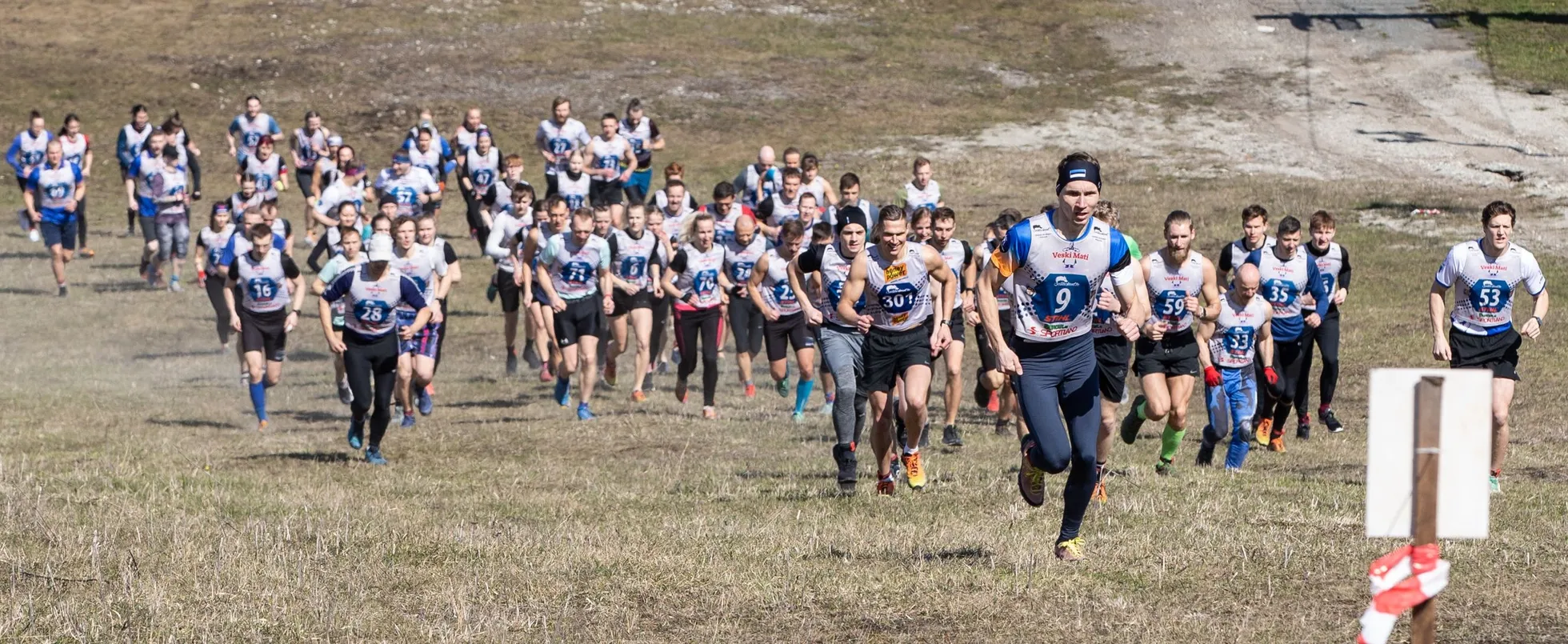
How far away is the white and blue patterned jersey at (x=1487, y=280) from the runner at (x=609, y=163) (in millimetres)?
13873

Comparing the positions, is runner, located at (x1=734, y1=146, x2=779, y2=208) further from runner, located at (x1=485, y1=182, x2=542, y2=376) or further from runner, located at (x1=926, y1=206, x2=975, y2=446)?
runner, located at (x1=926, y1=206, x2=975, y2=446)

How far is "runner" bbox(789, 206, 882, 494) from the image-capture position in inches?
455

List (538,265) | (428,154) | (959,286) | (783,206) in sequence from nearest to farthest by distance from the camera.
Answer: (959,286) < (538,265) < (783,206) < (428,154)

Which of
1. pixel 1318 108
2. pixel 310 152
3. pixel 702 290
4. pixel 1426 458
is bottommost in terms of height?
pixel 1318 108

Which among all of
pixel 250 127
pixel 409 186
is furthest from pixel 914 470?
pixel 250 127

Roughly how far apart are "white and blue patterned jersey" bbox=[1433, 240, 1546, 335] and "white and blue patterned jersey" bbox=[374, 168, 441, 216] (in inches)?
A: 546

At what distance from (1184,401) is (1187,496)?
1.42 metres

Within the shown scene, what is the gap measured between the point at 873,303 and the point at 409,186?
40.7ft

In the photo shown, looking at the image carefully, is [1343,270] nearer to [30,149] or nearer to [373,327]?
[373,327]

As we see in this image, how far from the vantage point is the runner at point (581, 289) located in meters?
16.3

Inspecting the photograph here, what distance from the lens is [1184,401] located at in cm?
1233

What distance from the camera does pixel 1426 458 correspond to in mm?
5203

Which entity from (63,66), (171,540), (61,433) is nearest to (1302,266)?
(171,540)

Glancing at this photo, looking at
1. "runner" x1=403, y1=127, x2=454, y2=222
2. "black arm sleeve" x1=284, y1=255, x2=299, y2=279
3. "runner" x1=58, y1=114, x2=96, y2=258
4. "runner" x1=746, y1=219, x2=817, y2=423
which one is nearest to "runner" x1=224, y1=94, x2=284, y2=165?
"runner" x1=58, y1=114, x2=96, y2=258
